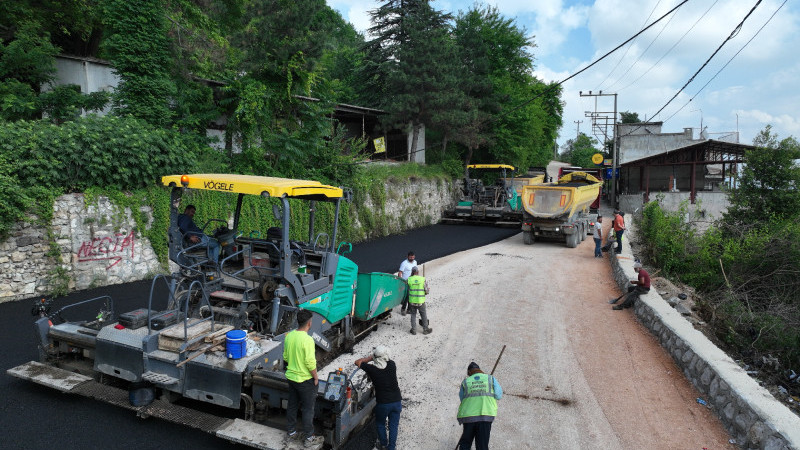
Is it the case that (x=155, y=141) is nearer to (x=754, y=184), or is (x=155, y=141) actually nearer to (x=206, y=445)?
(x=206, y=445)

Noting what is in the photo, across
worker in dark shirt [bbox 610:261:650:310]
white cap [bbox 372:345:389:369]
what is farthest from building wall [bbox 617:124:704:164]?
white cap [bbox 372:345:389:369]

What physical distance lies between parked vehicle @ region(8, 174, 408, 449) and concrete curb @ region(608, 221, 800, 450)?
4159 mm

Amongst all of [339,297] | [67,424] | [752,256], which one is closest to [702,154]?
[752,256]

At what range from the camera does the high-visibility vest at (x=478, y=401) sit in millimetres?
4461

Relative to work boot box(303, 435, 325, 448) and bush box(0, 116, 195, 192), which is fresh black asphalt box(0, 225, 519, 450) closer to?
work boot box(303, 435, 325, 448)

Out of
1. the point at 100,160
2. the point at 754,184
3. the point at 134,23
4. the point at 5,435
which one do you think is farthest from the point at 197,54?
the point at 754,184

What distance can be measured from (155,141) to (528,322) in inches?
396

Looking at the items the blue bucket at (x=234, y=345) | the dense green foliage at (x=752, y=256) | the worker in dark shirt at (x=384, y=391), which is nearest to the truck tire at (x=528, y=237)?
the dense green foliage at (x=752, y=256)

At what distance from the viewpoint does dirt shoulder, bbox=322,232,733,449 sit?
5.33 m

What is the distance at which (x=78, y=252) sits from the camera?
10289 millimetres

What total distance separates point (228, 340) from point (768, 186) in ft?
61.0

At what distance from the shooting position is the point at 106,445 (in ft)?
15.4

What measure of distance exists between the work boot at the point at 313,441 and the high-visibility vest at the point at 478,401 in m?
1.38

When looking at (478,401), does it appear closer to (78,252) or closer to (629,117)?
(78,252)
